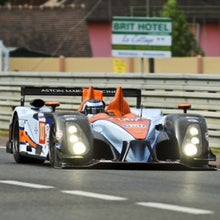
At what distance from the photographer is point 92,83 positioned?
2411 centimetres

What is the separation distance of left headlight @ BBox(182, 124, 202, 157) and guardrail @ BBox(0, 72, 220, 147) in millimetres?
4786

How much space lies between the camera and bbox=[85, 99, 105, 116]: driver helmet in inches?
642

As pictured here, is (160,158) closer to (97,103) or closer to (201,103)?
(97,103)

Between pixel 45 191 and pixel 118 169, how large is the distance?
3127 mm

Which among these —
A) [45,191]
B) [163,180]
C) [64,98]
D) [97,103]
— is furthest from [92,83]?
[45,191]

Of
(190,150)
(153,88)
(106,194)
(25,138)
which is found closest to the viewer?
(106,194)

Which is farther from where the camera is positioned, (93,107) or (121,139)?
(93,107)

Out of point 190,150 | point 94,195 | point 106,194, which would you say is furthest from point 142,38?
point 94,195

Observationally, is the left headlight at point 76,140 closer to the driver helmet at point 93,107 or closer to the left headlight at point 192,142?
the driver helmet at point 93,107

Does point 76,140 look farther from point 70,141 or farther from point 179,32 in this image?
point 179,32

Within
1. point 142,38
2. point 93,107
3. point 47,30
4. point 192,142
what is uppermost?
point 47,30

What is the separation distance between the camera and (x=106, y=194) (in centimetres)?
1226

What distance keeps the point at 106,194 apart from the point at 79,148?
296cm

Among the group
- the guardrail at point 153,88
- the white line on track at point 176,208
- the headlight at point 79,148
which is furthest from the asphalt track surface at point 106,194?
the guardrail at point 153,88
